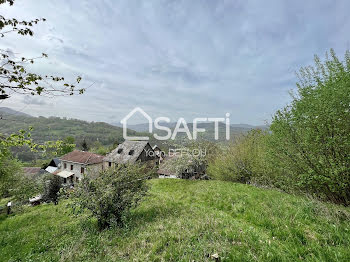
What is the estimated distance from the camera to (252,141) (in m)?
15.1

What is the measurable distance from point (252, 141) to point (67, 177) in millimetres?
39390

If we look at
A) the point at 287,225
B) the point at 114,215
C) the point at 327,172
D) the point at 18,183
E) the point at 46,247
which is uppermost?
the point at 327,172

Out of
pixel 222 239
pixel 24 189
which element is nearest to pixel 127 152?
pixel 24 189

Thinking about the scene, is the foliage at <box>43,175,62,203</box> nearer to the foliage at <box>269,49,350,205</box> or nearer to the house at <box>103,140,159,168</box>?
the house at <box>103,140,159,168</box>

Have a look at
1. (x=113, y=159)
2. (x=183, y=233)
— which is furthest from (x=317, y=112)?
(x=113, y=159)

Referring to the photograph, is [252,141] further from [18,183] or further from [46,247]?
[18,183]

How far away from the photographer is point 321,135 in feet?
19.0

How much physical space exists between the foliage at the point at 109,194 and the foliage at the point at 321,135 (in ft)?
22.6

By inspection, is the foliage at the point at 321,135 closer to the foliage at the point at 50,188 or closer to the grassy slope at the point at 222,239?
the grassy slope at the point at 222,239

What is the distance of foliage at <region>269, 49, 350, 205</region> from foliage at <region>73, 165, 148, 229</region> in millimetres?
6887

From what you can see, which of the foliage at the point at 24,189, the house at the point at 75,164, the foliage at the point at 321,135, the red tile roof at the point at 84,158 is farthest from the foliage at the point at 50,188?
the foliage at the point at 321,135

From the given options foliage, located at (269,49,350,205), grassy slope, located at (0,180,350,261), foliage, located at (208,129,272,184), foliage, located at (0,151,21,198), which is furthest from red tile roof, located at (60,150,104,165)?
foliage, located at (269,49,350,205)

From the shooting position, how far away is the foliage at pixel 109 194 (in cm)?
583

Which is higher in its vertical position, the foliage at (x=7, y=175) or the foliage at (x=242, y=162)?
the foliage at (x=242, y=162)
